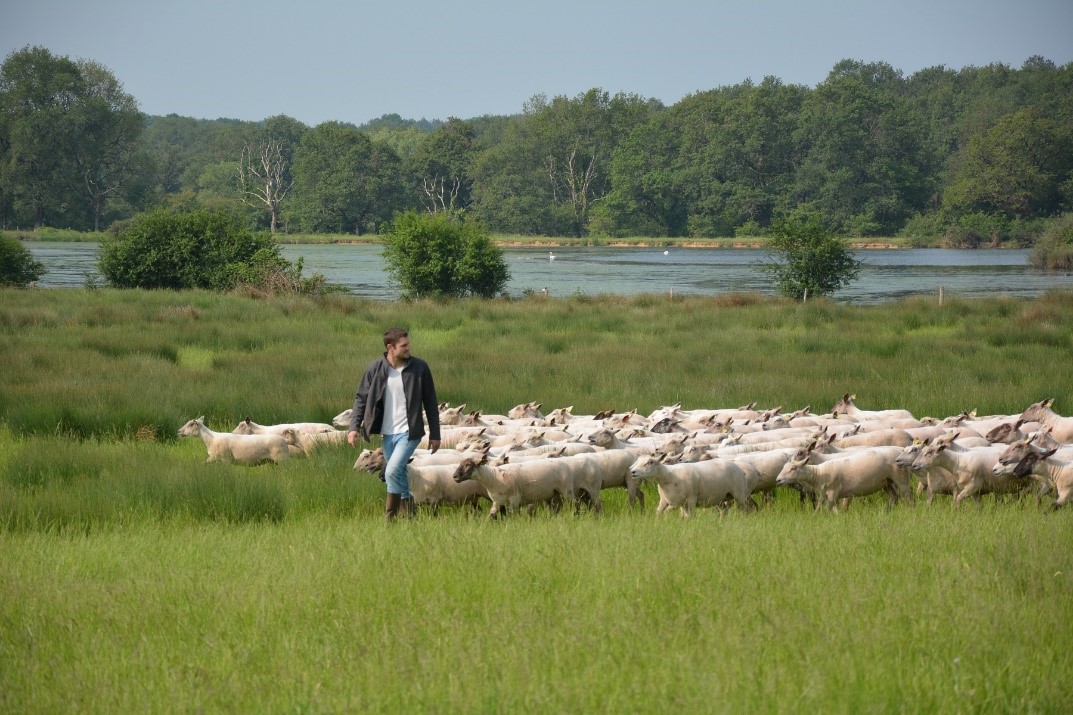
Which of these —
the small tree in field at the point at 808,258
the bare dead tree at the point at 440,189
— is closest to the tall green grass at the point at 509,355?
the small tree in field at the point at 808,258

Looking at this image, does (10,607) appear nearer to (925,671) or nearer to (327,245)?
(925,671)

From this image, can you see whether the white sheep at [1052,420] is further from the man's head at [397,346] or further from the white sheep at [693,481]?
the man's head at [397,346]

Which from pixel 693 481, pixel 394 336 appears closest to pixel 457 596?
pixel 394 336

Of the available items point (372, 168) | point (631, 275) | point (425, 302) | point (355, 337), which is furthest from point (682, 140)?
point (355, 337)

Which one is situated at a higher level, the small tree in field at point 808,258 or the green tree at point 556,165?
the green tree at point 556,165

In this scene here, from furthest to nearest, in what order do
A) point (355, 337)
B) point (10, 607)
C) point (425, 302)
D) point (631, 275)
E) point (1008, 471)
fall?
point (631, 275)
point (425, 302)
point (355, 337)
point (1008, 471)
point (10, 607)

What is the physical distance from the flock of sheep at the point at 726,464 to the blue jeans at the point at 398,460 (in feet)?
2.54

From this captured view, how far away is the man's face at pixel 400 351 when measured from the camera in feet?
38.4

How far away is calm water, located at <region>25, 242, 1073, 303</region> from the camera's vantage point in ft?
199

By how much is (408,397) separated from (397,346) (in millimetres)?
537

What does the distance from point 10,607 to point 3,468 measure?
6395mm

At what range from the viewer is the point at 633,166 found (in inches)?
5157

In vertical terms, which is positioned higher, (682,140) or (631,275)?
(682,140)

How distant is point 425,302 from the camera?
41.0 m
